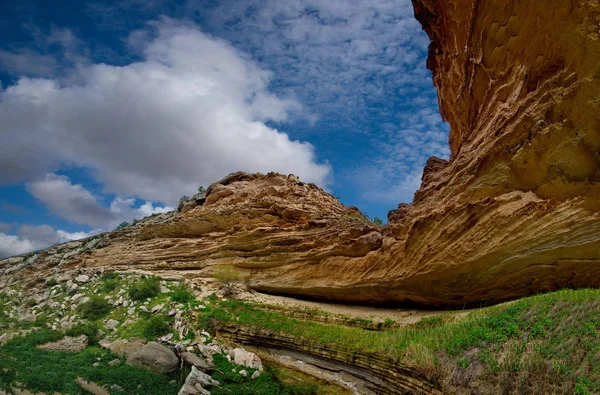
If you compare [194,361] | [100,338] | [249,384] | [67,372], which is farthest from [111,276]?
[249,384]

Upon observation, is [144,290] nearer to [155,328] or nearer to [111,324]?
[111,324]

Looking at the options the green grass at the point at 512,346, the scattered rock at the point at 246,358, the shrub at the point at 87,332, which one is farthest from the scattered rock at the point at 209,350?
the green grass at the point at 512,346

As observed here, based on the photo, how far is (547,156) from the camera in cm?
1320

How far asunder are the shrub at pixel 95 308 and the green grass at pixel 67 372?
144 inches

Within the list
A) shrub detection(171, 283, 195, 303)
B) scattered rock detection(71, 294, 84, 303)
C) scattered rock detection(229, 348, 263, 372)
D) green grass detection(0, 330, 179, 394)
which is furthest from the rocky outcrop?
scattered rock detection(71, 294, 84, 303)

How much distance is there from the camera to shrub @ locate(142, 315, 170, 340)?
1827 cm

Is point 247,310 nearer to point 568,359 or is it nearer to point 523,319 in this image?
point 523,319

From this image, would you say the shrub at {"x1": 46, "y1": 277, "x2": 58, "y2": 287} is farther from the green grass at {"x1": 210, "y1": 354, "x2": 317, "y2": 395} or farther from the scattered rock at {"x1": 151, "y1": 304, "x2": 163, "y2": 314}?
the green grass at {"x1": 210, "y1": 354, "x2": 317, "y2": 395}

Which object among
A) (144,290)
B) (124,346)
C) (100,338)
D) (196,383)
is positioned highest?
(144,290)

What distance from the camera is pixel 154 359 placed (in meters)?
15.3

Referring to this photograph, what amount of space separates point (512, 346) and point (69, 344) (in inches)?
661

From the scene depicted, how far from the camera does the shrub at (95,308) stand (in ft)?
68.6

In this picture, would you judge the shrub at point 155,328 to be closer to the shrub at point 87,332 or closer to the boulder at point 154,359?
the shrub at point 87,332

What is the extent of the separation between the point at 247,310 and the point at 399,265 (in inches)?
307
